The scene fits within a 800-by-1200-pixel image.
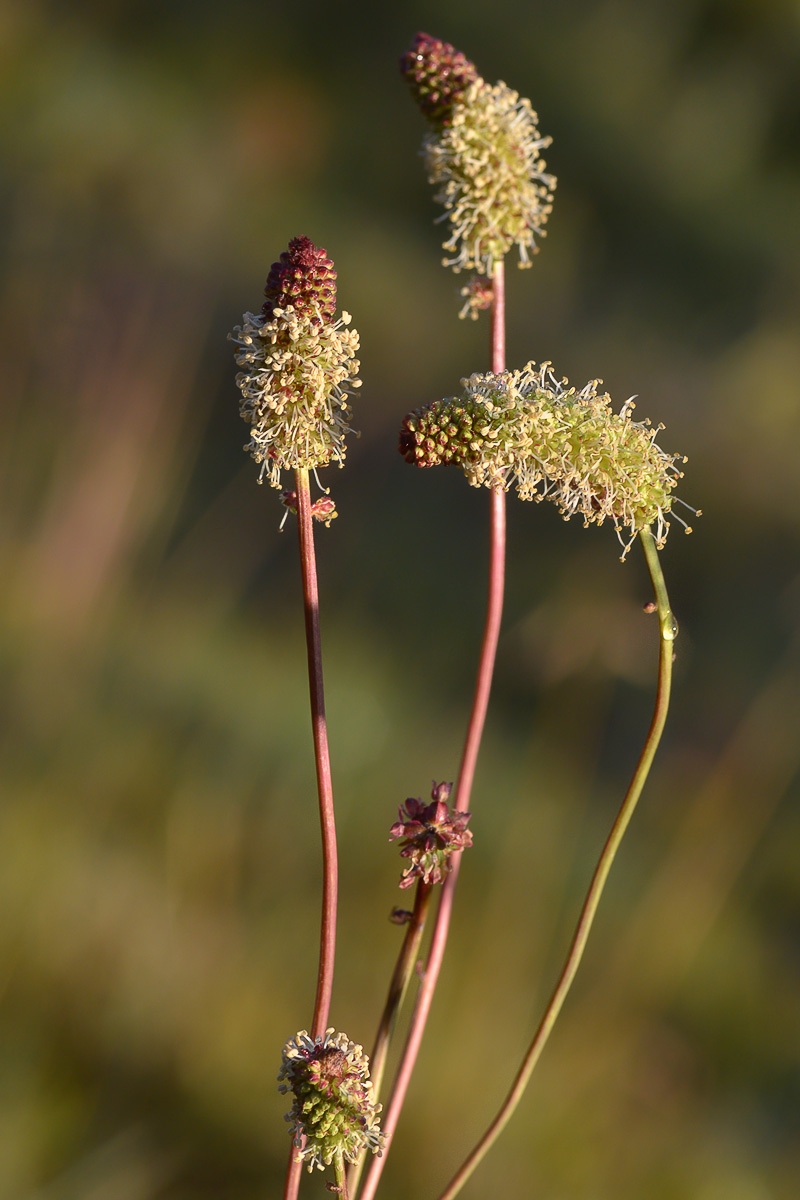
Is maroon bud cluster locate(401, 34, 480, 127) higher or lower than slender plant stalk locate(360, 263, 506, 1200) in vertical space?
higher

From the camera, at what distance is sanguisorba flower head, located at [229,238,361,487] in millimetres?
334

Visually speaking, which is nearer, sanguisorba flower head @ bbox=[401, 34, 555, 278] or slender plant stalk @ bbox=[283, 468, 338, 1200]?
slender plant stalk @ bbox=[283, 468, 338, 1200]

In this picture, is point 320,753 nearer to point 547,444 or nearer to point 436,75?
point 547,444

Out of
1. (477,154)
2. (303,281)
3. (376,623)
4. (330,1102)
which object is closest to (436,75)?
(477,154)

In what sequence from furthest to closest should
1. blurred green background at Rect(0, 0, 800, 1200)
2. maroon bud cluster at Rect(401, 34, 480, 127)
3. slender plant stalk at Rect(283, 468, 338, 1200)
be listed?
1. blurred green background at Rect(0, 0, 800, 1200)
2. maroon bud cluster at Rect(401, 34, 480, 127)
3. slender plant stalk at Rect(283, 468, 338, 1200)

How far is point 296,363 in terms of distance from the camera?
35 cm

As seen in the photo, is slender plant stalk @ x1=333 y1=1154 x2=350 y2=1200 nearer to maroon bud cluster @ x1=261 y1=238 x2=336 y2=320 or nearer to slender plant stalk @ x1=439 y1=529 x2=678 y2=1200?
slender plant stalk @ x1=439 y1=529 x2=678 y2=1200

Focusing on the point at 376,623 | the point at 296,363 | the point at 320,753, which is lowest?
the point at 320,753

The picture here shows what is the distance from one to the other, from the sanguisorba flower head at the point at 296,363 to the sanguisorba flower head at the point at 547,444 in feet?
0.11

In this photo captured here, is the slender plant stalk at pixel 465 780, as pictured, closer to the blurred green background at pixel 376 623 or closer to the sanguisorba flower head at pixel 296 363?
the sanguisorba flower head at pixel 296 363

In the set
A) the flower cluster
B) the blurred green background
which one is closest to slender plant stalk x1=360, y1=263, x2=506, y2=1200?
the flower cluster

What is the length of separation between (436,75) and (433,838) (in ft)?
1.19

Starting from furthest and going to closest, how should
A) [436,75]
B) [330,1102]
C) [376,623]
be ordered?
[376,623], [436,75], [330,1102]

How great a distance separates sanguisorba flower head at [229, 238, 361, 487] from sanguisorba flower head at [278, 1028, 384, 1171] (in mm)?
209
